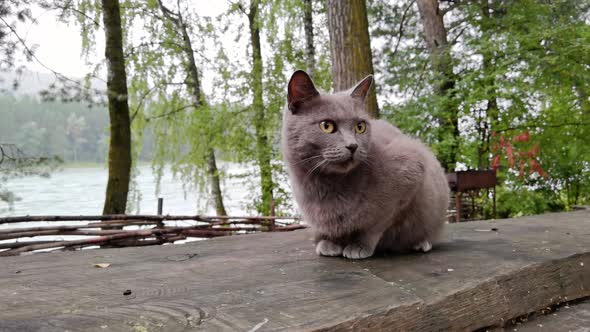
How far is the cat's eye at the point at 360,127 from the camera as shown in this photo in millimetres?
1468

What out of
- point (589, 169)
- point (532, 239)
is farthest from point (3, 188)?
point (589, 169)

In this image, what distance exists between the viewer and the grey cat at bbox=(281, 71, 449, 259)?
1423mm

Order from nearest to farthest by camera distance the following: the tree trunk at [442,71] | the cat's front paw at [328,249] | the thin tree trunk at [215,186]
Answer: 1. the cat's front paw at [328,249]
2. the tree trunk at [442,71]
3. the thin tree trunk at [215,186]

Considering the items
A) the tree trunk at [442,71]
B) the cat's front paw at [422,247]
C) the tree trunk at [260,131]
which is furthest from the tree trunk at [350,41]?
the tree trunk at [260,131]

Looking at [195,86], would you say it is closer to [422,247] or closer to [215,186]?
[215,186]

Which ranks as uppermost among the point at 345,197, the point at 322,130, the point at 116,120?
the point at 116,120

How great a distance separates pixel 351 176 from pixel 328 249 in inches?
12.7

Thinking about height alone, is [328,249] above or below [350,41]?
below

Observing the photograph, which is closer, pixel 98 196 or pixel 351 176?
pixel 351 176

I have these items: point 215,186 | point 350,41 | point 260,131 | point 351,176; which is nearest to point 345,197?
point 351,176

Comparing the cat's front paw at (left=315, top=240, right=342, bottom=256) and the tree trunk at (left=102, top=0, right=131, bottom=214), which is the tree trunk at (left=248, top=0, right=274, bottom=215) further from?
the cat's front paw at (left=315, top=240, right=342, bottom=256)

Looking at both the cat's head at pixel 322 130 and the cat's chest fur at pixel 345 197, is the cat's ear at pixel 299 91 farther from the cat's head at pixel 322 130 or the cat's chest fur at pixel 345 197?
the cat's chest fur at pixel 345 197

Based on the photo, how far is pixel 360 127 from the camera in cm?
148

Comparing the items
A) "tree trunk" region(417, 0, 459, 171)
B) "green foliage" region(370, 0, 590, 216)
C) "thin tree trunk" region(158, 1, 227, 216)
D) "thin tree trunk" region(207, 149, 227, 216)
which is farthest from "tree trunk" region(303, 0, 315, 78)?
"thin tree trunk" region(207, 149, 227, 216)
